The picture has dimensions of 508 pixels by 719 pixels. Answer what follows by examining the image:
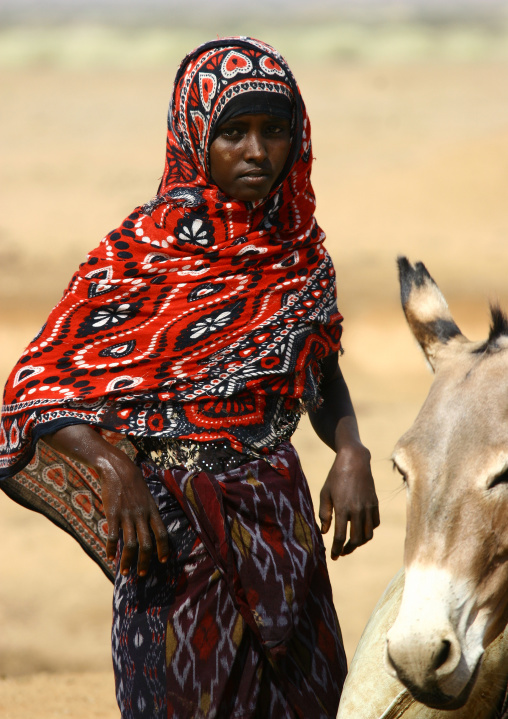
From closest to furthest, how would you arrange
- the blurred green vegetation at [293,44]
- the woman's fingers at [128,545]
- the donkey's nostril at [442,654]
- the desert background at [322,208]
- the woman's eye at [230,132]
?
1. the donkey's nostril at [442,654]
2. the woman's fingers at [128,545]
3. the woman's eye at [230,132]
4. the desert background at [322,208]
5. the blurred green vegetation at [293,44]

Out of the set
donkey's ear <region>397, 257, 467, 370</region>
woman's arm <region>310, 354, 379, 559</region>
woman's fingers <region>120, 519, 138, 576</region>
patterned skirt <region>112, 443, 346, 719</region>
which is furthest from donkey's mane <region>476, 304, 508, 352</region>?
woman's fingers <region>120, 519, 138, 576</region>

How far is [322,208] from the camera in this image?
17.7m

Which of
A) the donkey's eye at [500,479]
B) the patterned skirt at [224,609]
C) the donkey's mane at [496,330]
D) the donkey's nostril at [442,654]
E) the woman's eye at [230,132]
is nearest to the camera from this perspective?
the donkey's nostril at [442,654]

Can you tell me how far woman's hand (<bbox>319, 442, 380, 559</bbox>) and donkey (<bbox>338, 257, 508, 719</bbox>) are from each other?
457mm

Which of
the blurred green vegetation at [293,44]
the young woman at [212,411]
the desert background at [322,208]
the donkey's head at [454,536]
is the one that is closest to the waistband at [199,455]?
the young woman at [212,411]

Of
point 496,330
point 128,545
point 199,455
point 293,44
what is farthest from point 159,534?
point 293,44

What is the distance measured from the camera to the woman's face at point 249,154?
2828mm

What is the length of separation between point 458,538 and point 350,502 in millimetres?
682

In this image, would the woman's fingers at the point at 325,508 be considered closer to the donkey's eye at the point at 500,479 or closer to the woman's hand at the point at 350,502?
the woman's hand at the point at 350,502

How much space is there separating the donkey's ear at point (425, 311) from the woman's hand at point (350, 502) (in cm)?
44

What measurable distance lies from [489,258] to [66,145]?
44.4 ft

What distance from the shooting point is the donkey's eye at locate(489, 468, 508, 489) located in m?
2.21

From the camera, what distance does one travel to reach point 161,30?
172 feet

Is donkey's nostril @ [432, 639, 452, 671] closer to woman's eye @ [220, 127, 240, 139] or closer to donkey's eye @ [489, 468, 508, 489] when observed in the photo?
donkey's eye @ [489, 468, 508, 489]
